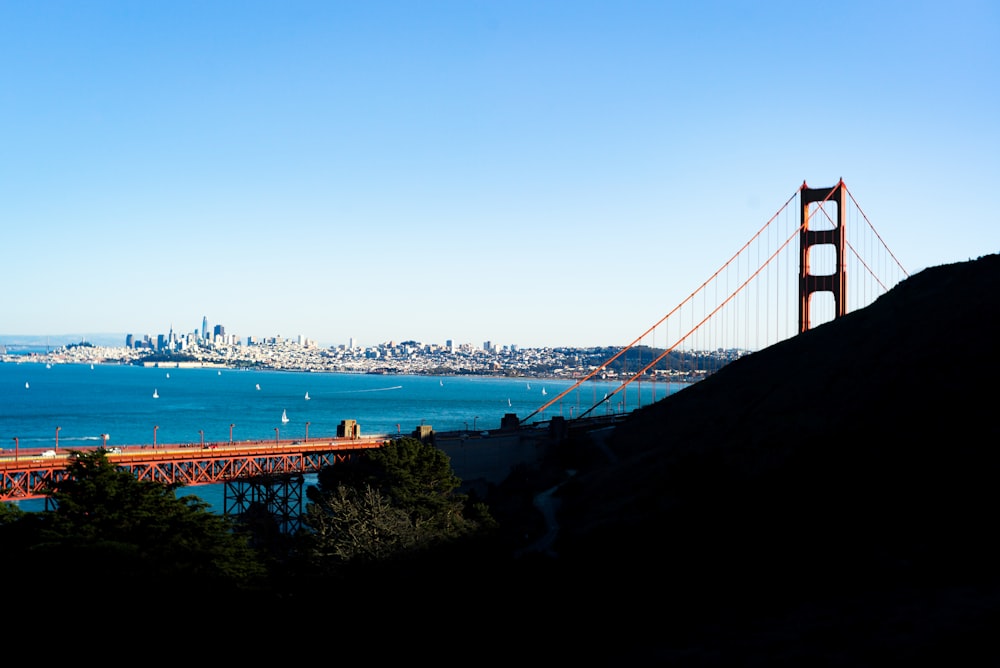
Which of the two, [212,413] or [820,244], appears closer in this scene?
[820,244]

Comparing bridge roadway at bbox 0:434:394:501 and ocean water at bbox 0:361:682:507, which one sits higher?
bridge roadway at bbox 0:434:394:501

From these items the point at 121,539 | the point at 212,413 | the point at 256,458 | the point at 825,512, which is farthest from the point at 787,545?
the point at 212,413

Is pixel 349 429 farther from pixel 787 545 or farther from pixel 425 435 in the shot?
pixel 787 545

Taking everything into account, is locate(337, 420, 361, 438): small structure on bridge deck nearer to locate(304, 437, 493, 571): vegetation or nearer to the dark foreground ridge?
locate(304, 437, 493, 571): vegetation

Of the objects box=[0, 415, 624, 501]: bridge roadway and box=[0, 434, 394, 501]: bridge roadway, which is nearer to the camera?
box=[0, 434, 394, 501]: bridge roadway

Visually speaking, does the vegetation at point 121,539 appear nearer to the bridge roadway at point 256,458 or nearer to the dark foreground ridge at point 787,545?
the dark foreground ridge at point 787,545

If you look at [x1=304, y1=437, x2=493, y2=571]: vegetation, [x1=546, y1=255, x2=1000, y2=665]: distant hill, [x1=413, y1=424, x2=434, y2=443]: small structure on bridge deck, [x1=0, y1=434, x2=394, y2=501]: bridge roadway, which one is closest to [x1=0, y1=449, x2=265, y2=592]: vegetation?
[x1=304, y1=437, x2=493, y2=571]: vegetation

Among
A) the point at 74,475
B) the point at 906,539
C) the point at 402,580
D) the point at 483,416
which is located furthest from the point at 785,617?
the point at 483,416
